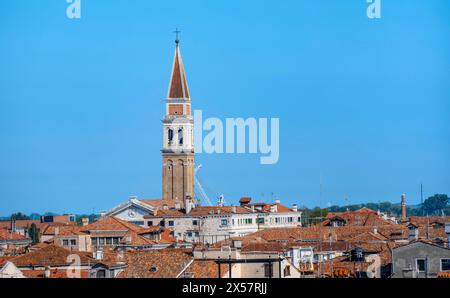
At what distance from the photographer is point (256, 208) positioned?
48.6 metres

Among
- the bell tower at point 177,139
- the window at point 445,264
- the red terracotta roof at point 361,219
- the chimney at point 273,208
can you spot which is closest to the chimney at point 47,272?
the window at point 445,264

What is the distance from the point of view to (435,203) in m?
62.7

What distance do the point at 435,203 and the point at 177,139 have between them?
40.9 ft

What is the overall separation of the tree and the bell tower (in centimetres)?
1098

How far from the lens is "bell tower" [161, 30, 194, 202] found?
206ft

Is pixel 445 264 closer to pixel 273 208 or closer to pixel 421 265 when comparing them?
pixel 421 265

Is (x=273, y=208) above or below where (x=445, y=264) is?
above

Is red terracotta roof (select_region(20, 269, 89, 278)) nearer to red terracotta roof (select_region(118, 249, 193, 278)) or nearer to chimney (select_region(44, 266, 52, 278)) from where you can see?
chimney (select_region(44, 266, 52, 278))

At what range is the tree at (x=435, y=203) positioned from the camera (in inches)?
2414

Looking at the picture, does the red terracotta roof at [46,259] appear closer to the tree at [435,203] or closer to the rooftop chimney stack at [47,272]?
the rooftop chimney stack at [47,272]

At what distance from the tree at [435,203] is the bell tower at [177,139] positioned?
11.0 meters

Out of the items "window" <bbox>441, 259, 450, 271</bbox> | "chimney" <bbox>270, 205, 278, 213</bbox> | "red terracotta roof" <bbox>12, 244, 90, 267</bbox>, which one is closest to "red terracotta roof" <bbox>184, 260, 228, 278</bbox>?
"window" <bbox>441, 259, 450, 271</bbox>

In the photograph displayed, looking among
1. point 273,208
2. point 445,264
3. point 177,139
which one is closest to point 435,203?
point 177,139
